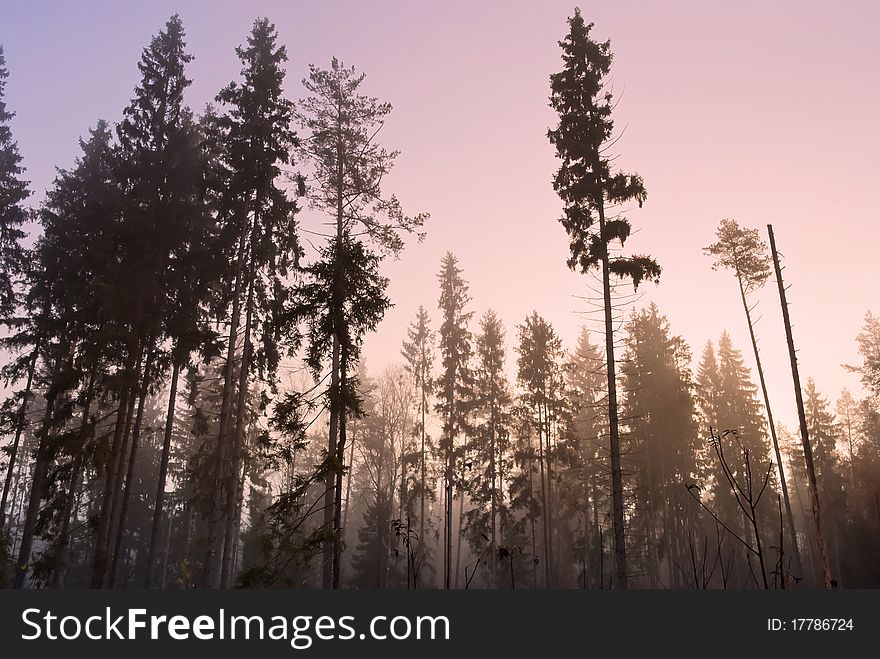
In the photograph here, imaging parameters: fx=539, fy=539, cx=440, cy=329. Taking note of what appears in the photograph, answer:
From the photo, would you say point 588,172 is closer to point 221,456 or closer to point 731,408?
point 221,456

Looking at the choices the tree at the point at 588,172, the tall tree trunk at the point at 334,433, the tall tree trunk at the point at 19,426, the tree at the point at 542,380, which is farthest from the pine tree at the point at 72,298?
the tree at the point at 542,380

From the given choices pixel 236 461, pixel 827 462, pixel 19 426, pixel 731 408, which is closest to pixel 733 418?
pixel 731 408

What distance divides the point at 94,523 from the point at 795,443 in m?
54.4

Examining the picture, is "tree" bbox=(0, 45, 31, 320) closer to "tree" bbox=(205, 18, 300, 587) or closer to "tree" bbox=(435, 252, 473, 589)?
"tree" bbox=(205, 18, 300, 587)

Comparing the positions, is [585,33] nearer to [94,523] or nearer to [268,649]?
[268,649]

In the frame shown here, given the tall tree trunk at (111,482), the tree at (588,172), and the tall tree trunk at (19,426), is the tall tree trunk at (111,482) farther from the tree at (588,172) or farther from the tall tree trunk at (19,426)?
the tree at (588,172)

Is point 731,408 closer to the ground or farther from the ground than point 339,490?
farther from the ground

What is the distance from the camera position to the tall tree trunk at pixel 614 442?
14.0 m

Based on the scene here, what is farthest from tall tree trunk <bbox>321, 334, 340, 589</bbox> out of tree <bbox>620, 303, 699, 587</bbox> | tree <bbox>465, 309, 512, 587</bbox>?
tree <bbox>620, 303, 699, 587</bbox>

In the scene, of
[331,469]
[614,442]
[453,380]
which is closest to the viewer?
[331,469]

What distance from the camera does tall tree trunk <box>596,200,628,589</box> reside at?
14.0 meters

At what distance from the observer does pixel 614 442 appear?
15.2 m

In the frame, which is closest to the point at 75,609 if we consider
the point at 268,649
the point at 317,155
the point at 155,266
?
the point at 268,649

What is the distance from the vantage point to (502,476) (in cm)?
3347
